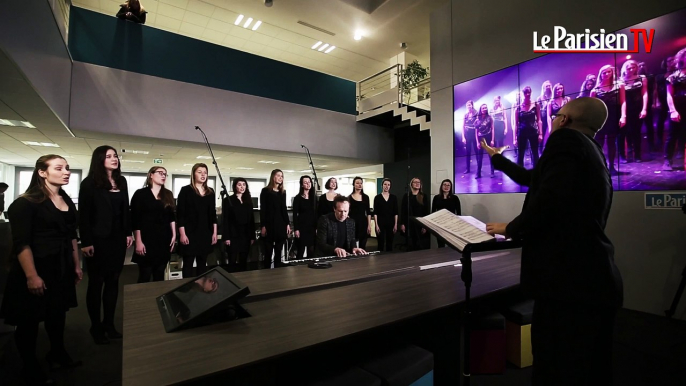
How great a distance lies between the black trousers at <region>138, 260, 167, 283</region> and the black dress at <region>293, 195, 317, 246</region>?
1680 mm

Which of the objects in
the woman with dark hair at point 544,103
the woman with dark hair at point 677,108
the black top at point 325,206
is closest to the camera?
the woman with dark hair at point 677,108

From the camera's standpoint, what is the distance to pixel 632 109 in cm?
321

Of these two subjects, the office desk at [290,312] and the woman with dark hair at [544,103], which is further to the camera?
the woman with dark hair at [544,103]

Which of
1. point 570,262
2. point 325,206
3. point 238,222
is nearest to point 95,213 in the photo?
point 238,222

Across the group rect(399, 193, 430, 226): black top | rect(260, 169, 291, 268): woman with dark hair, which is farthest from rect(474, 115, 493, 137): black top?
rect(260, 169, 291, 268): woman with dark hair

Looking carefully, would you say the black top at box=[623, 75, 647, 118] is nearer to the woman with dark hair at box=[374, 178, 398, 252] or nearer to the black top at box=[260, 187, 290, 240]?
the woman with dark hair at box=[374, 178, 398, 252]

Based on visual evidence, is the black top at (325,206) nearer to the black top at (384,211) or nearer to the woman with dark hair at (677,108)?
the black top at (384,211)

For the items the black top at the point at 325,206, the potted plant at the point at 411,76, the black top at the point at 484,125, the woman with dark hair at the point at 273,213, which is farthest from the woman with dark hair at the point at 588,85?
the woman with dark hair at the point at 273,213

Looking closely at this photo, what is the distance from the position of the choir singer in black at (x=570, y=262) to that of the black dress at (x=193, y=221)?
9.48 ft

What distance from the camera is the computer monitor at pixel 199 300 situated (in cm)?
101

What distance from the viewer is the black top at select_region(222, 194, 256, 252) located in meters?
3.75

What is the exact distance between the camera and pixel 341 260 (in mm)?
2230

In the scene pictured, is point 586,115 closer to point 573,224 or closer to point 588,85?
point 573,224

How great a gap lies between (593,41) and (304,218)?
13.0 feet
